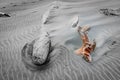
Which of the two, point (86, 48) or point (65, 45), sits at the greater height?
point (86, 48)

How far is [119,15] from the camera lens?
5809 mm

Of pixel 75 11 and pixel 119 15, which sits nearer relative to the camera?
pixel 119 15

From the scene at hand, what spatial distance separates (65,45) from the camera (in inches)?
183

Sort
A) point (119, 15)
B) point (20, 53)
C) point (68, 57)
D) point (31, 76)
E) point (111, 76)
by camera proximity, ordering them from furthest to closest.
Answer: point (119, 15), point (20, 53), point (68, 57), point (31, 76), point (111, 76)

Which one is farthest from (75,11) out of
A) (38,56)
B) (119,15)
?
(38,56)

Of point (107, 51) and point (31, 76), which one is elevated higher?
point (107, 51)

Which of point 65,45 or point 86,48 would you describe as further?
point 65,45

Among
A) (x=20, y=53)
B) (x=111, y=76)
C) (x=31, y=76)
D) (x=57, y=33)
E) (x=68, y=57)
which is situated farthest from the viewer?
(x=57, y=33)

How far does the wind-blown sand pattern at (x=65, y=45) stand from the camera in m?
3.93

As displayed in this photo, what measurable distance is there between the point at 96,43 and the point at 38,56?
1308 millimetres

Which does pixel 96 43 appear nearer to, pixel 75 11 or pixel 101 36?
pixel 101 36

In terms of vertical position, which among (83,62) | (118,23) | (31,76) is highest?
(118,23)

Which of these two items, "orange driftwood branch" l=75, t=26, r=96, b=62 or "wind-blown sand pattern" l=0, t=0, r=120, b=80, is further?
"orange driftwood branch" l=75, t=26, r=96, b=62

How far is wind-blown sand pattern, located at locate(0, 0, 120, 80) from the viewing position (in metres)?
3.93
